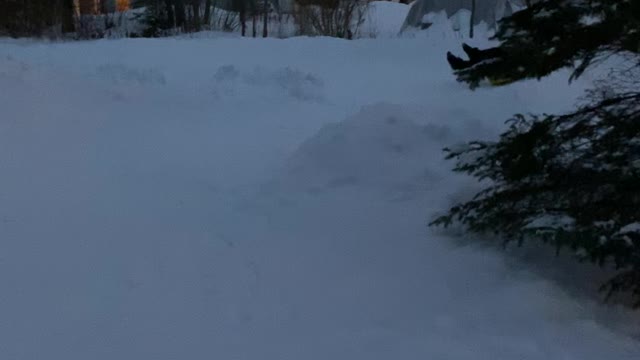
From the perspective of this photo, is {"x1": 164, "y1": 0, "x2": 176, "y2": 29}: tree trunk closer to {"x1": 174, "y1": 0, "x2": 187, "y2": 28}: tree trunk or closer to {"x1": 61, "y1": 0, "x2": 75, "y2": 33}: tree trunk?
{"x1": 174, "y1": 0, "x2": 187, "y2": 28}: tree trunk

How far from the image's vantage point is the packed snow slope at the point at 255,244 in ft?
10.5

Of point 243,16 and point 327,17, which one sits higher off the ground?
point 327,17

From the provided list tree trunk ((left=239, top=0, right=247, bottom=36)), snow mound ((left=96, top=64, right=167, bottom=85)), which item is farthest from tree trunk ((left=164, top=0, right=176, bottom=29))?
snow mound ((left=96, top=64, right=167, bottom=85))

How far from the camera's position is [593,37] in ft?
11.5

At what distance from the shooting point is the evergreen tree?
10.9ft

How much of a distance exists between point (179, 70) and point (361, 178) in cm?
645

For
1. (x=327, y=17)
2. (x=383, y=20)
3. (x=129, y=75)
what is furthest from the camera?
(x=383, y=20)

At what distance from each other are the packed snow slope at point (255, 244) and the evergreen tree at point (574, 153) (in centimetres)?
28

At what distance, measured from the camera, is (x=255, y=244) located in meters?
4.28

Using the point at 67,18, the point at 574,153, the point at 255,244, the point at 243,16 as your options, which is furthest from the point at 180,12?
the point at 574,153

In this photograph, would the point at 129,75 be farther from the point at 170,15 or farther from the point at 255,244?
the point at 170,15

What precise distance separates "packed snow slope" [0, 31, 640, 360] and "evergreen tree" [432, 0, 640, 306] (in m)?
0.28

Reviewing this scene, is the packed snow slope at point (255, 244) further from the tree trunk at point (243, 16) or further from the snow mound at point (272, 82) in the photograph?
the tree trunk at point (243, 16)

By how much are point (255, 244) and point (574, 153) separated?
5.42 feet
